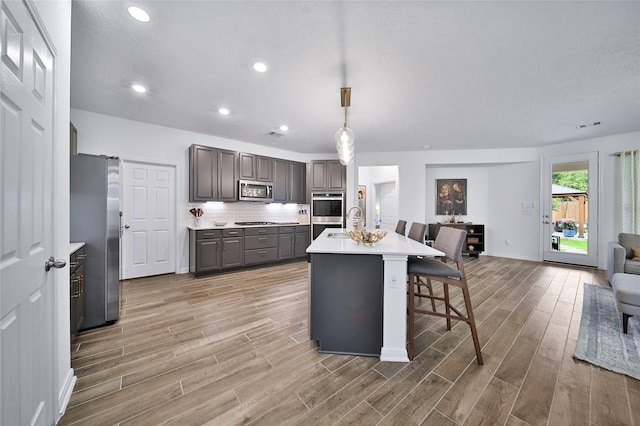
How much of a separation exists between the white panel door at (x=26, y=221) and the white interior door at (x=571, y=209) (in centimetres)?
757

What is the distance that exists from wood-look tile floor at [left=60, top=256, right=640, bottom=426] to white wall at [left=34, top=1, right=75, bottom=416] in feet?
0.65

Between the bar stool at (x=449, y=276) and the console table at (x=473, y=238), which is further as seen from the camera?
the console table at (x=473, y=238)

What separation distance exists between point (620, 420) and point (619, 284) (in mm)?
1685

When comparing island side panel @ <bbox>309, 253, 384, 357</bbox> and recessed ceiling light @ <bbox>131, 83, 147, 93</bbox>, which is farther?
recessed ceiling light @ <bbox>131, 83, 147, 93</bbox>

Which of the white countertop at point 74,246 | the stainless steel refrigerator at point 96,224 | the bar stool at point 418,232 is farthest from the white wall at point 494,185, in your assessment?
the white countertop at point 74,246

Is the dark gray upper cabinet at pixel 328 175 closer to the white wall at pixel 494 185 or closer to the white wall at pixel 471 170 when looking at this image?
the white wall at pixel 471 170

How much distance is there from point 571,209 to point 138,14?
24.8 feet

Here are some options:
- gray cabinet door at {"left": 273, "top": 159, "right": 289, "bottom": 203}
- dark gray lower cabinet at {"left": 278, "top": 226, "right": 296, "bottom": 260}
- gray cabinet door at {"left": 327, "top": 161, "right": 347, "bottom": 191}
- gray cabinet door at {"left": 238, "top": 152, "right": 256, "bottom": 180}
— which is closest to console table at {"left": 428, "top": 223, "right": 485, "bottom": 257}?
gray cabinet door at {"left": 327, "top": 161, "right": 347, "bottom": 191}

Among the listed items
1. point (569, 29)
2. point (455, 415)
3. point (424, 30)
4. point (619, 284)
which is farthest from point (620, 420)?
point (424, 30)

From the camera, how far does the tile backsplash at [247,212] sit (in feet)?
14.9

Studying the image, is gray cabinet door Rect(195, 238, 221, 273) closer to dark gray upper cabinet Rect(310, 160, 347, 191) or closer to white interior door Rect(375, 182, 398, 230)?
dark gray upper cabinet Rect(310, 160, 347, 191)

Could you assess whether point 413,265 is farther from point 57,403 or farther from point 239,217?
point 239,217

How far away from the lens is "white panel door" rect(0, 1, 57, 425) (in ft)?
2.77

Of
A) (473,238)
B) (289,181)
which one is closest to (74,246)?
(289,181)
